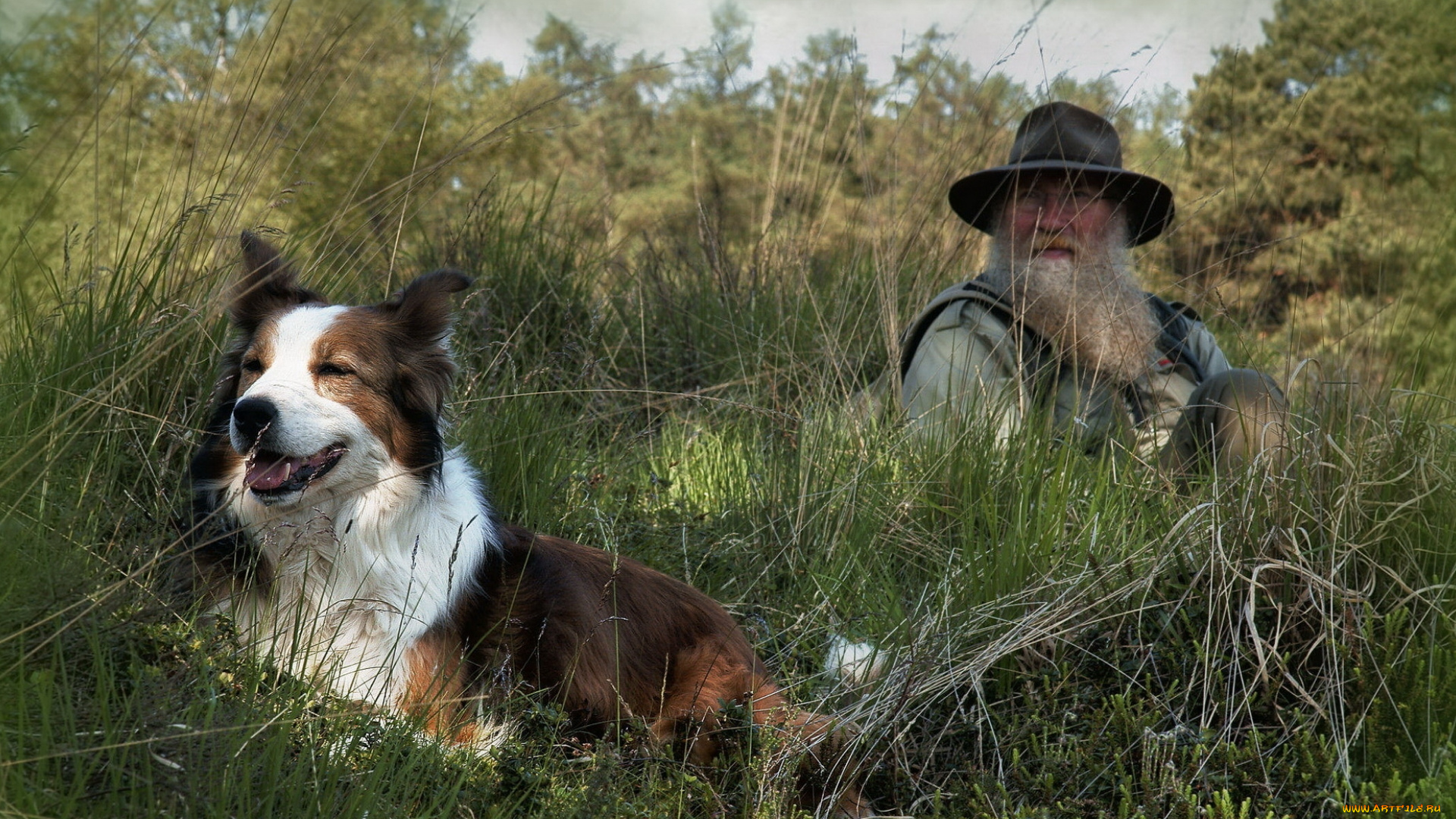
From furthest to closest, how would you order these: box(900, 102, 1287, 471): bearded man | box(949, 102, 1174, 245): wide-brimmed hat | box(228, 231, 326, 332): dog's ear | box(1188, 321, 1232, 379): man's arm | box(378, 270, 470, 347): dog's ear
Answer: box(1188, 321, 1232, 379): man's arm → box(949, 102, 1174, 245): wide-brimmed hat → box(900, 102, 1287, 471): bearded man → box(378, 270, 470, 347): dog's ear → box(228, 231, 326, 332): dog's ear

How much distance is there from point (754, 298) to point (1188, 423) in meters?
2.37

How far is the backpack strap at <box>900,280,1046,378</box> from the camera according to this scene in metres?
4.41

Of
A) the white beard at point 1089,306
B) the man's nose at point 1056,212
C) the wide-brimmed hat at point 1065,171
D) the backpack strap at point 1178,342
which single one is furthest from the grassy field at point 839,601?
the backpack strap at point 1178,342

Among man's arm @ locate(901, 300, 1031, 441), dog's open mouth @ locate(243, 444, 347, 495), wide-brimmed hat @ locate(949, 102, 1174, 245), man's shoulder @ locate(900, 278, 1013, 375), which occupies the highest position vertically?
wide-brimmed hat @ locate(949, 102, 1174, 245)

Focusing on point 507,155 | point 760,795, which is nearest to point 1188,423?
point 760,795

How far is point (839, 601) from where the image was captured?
3426 mm

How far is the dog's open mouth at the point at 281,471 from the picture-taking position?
2.45 metres

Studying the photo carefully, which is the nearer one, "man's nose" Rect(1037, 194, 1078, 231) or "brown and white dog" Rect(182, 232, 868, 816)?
"brown and white dog" Rect(182, 232, 868, 816)

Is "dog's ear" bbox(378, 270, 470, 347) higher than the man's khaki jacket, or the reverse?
"dog's ear" bbox(378, 270, 470, 347)

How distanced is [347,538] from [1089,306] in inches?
113

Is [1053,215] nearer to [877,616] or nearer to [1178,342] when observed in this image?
[1178,342]

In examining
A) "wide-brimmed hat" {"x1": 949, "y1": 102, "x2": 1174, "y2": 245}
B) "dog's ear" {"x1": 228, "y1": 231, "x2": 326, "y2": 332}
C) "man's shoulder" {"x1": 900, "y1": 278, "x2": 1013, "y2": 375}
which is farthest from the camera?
"wide-brimmed hat" {"x1": 949, "y1": 102, "x2": 1174, "y2": 245}

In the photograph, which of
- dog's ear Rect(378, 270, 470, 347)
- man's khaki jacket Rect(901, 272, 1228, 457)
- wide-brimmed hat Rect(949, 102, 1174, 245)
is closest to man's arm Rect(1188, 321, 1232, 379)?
man's khaki jacket Rect(901, 272, 1228, 457)

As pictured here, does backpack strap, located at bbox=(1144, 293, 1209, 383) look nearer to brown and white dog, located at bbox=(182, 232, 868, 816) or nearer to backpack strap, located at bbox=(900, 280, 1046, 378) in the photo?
backpack strap, located at bbox=(900, 280, 1046, 378)
